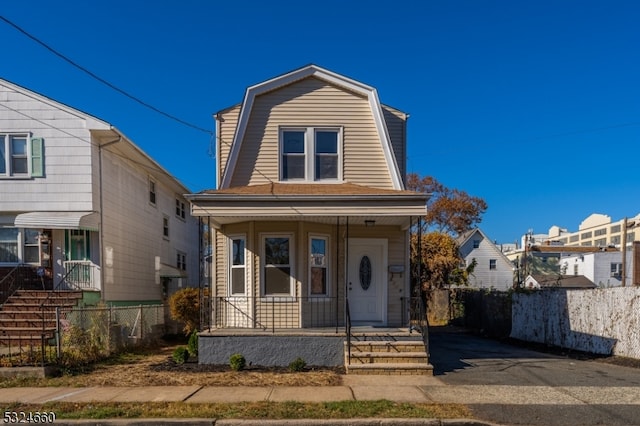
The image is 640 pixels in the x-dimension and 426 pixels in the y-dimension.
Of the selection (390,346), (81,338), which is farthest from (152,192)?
(390,346)

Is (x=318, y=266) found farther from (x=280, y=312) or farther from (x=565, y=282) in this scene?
(x=565, y=282)

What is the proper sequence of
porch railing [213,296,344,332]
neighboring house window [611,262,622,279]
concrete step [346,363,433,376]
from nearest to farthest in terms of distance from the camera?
1. concrete step [346,363,433,376]
2. porch railing [213,296,344,332]
3. neighboring house window [611,262,622,279]

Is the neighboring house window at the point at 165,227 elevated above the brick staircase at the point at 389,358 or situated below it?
above

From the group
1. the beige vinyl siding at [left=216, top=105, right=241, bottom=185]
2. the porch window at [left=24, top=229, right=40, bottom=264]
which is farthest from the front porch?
the porch window at [left=24, top=229, right=40, bottom=264]

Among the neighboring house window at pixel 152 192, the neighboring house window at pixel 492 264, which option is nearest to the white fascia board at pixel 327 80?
the neighboring house window at pixel 152 192

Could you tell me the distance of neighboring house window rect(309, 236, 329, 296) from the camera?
418 inches

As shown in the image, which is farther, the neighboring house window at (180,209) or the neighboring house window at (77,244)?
the neighboring house window at (180,209)

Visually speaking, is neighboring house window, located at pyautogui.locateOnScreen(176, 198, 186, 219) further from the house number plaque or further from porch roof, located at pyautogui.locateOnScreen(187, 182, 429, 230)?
the house number plaque

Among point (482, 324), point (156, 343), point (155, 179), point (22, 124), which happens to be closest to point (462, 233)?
point (482, 324)

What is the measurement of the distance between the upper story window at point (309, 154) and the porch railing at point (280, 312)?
3.23m

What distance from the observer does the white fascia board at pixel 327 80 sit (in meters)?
11.1

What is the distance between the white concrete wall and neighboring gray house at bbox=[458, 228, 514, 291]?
23124 millimetres

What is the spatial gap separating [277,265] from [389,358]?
3423mm

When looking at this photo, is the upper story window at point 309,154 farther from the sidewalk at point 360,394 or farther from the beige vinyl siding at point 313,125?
the sidewalk at point 360,394
